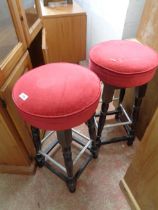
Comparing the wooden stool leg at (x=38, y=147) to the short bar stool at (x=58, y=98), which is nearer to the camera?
the short bar stool at (x=58, y=98)

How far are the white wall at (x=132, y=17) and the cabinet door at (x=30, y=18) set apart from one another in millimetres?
684

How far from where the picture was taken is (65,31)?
1.91 metres

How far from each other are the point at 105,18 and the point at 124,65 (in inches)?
41.9

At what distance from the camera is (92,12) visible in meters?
1.94

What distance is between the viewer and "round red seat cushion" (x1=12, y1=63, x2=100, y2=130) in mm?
617

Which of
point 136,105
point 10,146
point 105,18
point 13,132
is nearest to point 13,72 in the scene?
point 13,132

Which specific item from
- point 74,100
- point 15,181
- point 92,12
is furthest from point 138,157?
point 92,12

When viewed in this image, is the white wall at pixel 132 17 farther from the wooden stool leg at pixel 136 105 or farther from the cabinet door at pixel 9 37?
the cabinet door at pixel 9 37

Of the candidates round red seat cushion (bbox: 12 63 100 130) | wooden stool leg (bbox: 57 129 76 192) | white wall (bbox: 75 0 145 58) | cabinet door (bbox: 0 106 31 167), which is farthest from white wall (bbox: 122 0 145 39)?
cabinet door (bbox: 0 106 31 167)

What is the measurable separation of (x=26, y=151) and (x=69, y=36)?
1.43 metres

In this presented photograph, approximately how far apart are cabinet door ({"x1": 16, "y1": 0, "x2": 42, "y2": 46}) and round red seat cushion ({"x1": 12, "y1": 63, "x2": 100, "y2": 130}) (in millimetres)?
395

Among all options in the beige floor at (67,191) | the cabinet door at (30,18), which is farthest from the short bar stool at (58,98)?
the beige floor at (67,191)

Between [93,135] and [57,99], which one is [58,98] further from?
[93,135]

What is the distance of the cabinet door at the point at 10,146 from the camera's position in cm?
86
